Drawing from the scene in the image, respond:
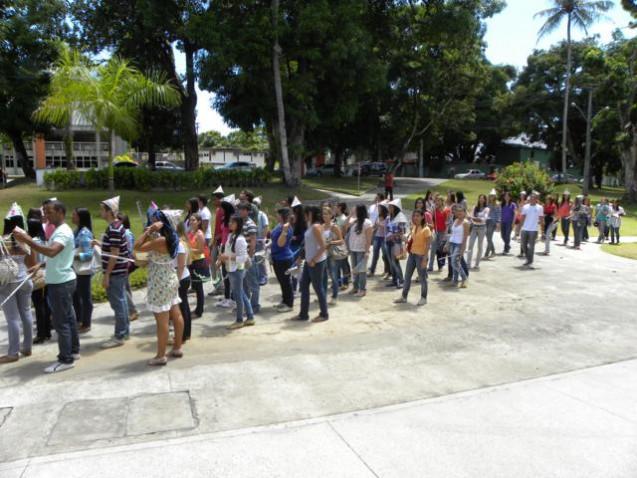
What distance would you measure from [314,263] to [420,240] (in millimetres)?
1972

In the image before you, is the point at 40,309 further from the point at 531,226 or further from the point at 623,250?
the point at 623,250

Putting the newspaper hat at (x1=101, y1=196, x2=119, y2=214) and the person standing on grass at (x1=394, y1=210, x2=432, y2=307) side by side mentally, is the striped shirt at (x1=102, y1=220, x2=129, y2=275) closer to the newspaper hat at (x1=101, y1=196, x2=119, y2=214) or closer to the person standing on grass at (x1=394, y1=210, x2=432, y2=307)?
the newspaper hat at (x1=101, y1=196, x2=119, y2=214)

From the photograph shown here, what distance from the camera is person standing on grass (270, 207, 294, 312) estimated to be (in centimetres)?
802

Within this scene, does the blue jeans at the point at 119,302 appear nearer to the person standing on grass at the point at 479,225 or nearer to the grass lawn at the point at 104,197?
the person standing on grass at the point at 479,225

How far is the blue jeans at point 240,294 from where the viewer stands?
7126 millimetres

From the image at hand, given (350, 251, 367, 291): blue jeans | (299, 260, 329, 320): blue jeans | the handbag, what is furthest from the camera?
(350, 251, 367, 291): blue jeans

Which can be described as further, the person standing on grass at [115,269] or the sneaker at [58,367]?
the person standing on grass at [115,269]

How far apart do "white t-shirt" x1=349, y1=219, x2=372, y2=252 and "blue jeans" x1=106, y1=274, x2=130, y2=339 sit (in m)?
3.97

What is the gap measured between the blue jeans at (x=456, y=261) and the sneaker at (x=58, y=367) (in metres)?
6.87

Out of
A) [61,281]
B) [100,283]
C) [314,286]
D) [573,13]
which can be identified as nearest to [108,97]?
[100,283]

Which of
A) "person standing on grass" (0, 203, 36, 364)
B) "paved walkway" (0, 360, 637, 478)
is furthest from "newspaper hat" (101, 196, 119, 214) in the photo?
"paved walkway" (0, 360, 637, 478)

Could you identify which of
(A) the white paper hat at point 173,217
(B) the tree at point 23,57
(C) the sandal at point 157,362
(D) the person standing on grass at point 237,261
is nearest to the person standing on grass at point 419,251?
(D) the person standing on grass at point 237,261

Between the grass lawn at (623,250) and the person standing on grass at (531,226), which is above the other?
the person standing on grass at (531,226)

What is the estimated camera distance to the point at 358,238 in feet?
30.2
